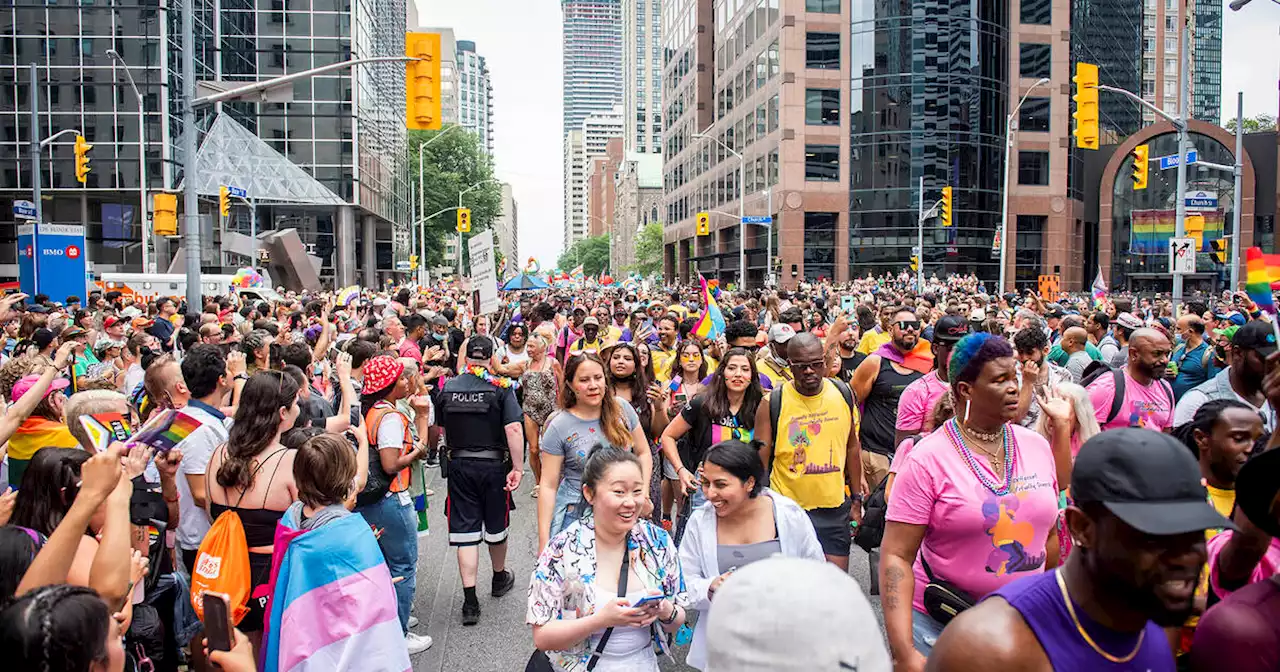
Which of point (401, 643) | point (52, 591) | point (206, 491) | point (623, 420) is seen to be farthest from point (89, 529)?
point (623, 420)

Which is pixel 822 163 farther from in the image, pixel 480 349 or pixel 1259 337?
pixel 1259 337

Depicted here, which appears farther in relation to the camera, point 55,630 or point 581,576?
point 581,576

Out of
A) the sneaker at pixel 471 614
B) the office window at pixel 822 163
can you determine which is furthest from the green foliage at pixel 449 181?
the sneaker at pixel 471 614

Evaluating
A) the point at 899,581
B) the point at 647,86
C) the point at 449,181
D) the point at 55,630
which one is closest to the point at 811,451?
the point at 899,581

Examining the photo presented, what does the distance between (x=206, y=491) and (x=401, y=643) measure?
158 cm

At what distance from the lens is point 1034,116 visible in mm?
56812

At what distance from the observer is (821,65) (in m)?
54.7

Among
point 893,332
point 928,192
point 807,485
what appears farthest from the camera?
point 928,192

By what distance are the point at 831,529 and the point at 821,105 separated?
173 ft

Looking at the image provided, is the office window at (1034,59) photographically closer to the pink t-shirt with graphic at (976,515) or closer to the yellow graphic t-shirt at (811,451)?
the yellow graphic t-shirt at (811,451)

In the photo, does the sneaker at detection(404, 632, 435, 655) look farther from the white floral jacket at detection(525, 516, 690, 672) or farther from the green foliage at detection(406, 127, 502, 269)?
the green foliage at detection(406, 127, 502, 269)

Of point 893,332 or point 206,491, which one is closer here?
point 206,491

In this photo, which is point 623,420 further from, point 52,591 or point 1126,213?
point 1126,213

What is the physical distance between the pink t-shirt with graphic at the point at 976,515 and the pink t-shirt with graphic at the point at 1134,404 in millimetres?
2421
